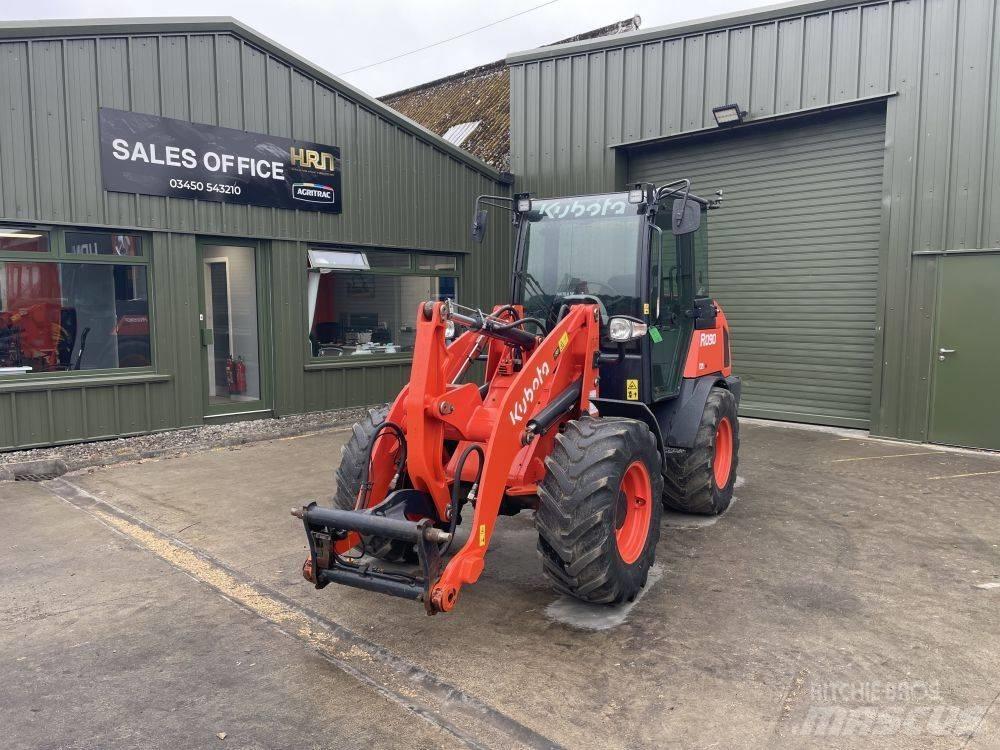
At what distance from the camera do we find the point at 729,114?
9781mm

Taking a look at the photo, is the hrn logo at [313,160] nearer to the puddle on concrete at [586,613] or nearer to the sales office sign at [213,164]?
the sales office sign at [213,164]

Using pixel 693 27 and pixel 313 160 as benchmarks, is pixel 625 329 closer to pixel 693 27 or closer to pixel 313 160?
pixel 313 160

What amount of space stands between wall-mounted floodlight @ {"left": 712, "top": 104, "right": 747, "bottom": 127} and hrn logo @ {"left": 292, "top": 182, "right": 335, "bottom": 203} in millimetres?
5344

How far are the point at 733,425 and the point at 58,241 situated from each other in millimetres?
7145

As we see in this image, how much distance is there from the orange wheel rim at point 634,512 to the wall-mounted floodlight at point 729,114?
7064 millimetres

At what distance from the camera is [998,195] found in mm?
8023

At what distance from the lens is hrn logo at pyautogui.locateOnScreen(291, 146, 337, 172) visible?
9.64 m

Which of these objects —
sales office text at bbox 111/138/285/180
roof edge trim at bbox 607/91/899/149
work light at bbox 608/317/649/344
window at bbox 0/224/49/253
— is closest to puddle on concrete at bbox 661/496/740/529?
work light at bbox 608/317/649/344

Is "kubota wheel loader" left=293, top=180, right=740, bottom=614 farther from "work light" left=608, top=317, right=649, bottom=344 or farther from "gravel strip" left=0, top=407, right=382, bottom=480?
"gravel strip" left=0, top=407, right=382, bottom=480

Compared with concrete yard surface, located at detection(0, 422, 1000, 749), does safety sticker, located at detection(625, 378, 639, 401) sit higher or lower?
higher

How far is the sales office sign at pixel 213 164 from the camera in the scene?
813 cm

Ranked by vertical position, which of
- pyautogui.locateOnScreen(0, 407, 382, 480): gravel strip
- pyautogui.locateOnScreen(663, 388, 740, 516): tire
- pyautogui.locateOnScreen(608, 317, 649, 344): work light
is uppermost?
pyautogui.locateOnScreen(608, 317, 649, 344): work light

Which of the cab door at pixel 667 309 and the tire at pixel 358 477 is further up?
the cab door at pixel 667 309

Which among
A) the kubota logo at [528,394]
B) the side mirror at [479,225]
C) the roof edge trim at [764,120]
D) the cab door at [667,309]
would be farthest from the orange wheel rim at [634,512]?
the roof edge trim at [764,120]
